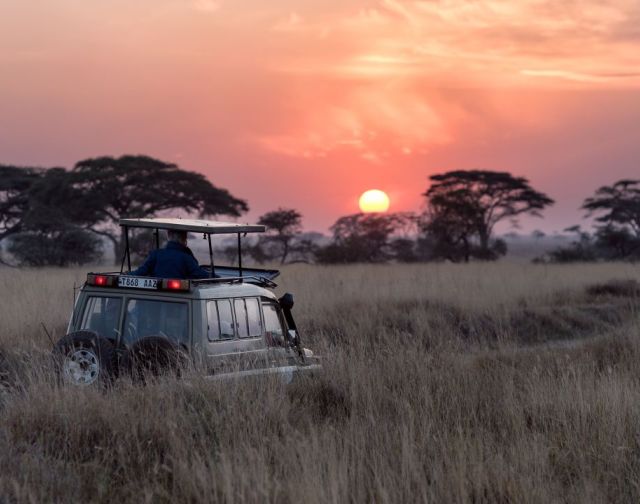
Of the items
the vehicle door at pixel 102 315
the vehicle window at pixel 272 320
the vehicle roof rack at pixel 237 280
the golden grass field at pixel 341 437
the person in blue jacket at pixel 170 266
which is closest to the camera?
the golden grass field at pixel 341 437

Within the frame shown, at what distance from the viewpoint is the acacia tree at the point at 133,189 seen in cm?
3703

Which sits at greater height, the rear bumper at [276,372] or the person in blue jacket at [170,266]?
the person in blue jacket at [170,266]

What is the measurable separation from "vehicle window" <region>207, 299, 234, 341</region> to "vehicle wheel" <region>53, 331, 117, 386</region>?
848 mm

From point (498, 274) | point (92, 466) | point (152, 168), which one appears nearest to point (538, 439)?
point (92, 466)

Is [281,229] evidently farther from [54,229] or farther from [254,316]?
[254,316]

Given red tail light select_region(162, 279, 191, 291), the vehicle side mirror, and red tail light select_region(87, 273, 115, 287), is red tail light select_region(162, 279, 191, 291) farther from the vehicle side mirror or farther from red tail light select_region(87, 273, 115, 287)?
the vehicle side mirror

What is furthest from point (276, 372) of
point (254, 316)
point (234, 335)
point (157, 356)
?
point (157, 356)

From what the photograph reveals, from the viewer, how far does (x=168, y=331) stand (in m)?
7.36

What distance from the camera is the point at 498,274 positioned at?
78.7 feet

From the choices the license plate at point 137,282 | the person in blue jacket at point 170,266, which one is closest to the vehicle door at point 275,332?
the person in blue jacket at point 170,266

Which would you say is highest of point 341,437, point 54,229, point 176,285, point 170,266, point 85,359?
point 54,229

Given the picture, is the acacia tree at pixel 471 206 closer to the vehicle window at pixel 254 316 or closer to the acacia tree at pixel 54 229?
the acacia tree at pixel 54 229

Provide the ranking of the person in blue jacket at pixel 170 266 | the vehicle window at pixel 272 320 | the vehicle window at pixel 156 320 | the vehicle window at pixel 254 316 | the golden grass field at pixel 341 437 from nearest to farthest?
the golden grass field at pixel 341 437 < the vehicle window at pixel 156 320 < the vehicle window at pixel 254 316 < the vehicle window at pixel 272 320 < the person in blue jacket at pixel 170 266

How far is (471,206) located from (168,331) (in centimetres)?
3871
